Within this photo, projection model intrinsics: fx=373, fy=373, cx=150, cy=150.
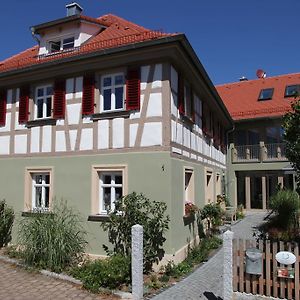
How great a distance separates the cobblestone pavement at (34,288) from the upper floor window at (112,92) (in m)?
4.75

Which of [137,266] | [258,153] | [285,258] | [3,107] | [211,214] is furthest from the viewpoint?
[258,153]

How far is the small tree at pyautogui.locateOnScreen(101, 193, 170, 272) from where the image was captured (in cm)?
918

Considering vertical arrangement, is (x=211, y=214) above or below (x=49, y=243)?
above

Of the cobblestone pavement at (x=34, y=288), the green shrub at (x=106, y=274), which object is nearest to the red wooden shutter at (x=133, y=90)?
the green shrub at (x=106, y=274)

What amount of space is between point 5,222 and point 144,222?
5008 millimetres

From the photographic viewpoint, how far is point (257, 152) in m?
23.6

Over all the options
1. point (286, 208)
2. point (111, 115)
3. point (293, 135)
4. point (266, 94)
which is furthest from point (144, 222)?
point (266, 94)

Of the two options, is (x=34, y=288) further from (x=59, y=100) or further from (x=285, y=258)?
(x=59, y=100)

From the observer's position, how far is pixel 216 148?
18.7 metres

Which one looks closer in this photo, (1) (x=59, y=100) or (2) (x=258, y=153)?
(1) (x=59, y=100)

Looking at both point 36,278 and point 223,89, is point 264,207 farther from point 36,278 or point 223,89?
point 36,278

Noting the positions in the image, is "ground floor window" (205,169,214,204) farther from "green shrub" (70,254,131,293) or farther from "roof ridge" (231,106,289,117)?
"roof ridge" (231,106,289,117)

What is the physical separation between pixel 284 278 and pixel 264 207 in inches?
695

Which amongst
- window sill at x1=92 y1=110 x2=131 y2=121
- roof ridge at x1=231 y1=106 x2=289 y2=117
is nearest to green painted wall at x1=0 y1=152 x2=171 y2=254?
window sill at x1=92 y1=110 x2=131 y2=121
